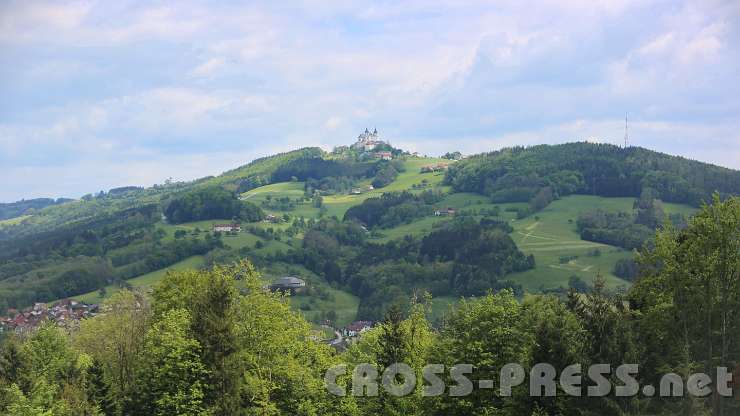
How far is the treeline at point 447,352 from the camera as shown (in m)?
32.1

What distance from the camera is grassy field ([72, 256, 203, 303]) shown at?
158 metres

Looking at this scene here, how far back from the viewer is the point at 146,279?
16762 centimetres

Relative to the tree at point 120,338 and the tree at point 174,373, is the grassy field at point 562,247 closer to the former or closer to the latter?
the tree at point 120,338

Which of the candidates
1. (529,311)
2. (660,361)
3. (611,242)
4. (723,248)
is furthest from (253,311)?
(611,242)

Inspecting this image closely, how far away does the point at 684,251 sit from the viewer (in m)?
35.5

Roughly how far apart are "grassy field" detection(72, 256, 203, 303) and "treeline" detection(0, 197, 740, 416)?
114503 mm

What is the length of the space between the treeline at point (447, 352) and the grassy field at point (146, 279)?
114503 mm

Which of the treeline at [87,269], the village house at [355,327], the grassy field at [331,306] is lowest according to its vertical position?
the village house at [355,327]

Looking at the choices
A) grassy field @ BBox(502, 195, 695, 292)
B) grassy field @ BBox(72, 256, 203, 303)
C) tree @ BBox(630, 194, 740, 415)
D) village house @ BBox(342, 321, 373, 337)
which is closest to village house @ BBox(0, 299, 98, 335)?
grassy field @ BBox(72, 256, 203, 303)

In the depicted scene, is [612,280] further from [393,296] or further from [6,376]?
[6,376]

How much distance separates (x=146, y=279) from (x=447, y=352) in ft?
466

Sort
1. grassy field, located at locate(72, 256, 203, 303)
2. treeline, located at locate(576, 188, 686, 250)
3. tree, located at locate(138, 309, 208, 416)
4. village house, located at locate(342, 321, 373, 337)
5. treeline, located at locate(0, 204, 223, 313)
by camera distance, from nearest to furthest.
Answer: tree, located at locate(138, 309, 208, 416) < village house, located at locate(342, 321, 373, 337) < grassy field, located at locate(72, 256, 203, 303) < treeline, located at locate(576, 188, 686, 250) < treeline, located at locate(0, 204, 223, 313)

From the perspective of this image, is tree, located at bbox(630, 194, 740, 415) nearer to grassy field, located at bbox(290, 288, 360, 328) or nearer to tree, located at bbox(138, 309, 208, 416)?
tree, located at bbox(138, 309, 208, 416)

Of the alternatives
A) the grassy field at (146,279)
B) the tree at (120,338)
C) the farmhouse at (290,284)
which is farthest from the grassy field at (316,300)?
the tree at (120,338)
